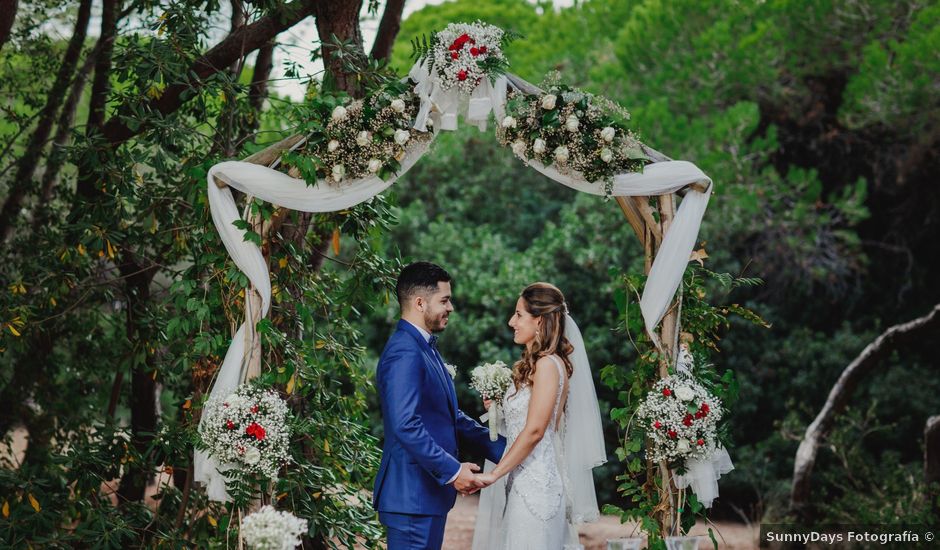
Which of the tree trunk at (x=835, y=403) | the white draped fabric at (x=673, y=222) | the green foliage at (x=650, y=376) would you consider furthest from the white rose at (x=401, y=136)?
the tree trunk at (x=835, y=403)

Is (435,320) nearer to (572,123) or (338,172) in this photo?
(338,172)

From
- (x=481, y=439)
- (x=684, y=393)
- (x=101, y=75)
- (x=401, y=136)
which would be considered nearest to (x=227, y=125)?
(x=101, y=75)

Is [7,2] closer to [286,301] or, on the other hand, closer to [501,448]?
[286,301]

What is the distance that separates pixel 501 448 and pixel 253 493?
1.19m

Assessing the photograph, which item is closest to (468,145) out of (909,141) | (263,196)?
(909,141)

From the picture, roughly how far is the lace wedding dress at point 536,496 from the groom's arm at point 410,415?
0.35 metres

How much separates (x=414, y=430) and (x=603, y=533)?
16.7ft

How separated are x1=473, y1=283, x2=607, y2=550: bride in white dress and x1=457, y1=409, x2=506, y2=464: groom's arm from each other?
0.60ft

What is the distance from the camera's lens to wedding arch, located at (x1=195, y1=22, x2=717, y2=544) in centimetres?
423

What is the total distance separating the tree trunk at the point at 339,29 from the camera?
543cm

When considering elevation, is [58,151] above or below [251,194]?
above

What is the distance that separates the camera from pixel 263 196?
14.1ft

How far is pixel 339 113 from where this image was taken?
428 cm

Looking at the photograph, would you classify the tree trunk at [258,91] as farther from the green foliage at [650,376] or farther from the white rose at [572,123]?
the green foliage at [650,376]
